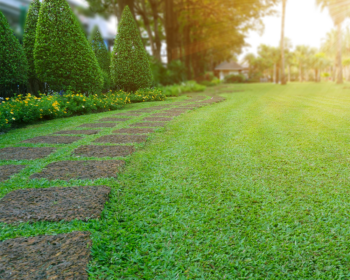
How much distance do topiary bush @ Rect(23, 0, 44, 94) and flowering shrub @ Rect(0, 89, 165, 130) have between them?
123 centimetres

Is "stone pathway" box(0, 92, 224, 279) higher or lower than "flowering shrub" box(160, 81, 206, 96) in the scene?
lower

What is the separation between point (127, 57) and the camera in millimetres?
10500

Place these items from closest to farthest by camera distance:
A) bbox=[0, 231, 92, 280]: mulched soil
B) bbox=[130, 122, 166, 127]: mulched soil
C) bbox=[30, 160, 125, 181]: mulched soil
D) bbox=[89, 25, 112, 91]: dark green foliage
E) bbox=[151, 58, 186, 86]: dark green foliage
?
bbox=[0, 231, 92, 280]: mulched soil, bbox=[30, 160, 125, 181]: mulched soil, bbox=[130, 122, 166, 127]: mulched soil, bbox=[89, 25, 112, 91]: dark green foliage, bbox=[151, 58, 186, 86]: dark green foliage

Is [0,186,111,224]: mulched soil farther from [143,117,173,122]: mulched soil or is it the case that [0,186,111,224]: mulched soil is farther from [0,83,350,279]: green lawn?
[143,117,173,122]: mulched soil

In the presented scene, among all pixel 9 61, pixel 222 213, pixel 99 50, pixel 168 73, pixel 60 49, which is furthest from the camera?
pixel 168 73

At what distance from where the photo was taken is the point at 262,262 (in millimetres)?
1629

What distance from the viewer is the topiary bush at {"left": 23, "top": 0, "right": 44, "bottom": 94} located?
8383mm

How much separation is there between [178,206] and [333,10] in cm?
3307

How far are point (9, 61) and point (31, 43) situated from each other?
6.75 feet

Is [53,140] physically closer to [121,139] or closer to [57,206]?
[121,139]

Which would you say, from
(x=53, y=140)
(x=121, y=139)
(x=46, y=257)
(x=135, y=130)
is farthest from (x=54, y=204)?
(x=135, y=130)

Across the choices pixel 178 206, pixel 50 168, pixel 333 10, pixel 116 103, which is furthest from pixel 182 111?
pixel 333 10

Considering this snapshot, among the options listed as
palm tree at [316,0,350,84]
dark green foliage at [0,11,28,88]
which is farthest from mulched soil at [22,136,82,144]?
palm tree at [316,0,350,84]

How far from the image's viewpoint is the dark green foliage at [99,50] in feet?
38.6
